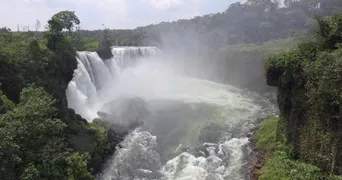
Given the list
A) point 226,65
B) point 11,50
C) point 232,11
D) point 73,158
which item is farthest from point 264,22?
point 73,158

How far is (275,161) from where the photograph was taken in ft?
78.4

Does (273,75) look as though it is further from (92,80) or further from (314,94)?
(92,80)

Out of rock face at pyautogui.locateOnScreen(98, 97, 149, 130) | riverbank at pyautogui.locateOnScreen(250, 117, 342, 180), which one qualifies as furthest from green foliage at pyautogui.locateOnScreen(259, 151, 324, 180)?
rock face at pyautogui.locateOnScreen(98, 97, 149, 130)

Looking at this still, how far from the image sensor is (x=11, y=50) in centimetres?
2878

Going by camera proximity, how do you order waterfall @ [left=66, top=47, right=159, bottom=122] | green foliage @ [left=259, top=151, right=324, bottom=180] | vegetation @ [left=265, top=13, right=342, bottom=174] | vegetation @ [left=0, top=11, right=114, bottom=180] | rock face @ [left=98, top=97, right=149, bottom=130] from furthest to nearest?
waterfall @ [left=66, top=47, right=159, bottom=122], rock face @ [left=98, top=97, right=149, bottom=130], green foliage @ [left=259, top=151, right=324, bottom=180], vegetation @ [left=265, top=13, right=342, bottom=174], vegetation @ [left=0, top=11, right=114, bottom=180]

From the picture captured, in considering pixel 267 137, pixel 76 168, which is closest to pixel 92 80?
pixel 267 137

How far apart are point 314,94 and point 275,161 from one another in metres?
6.25

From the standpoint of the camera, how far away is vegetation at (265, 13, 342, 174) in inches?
762

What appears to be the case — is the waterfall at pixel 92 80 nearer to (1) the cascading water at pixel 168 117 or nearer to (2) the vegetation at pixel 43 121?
(1) the cascading water at pixel 168 117

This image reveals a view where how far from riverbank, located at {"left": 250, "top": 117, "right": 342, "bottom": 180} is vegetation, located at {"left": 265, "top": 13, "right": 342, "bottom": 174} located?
2.06 ft

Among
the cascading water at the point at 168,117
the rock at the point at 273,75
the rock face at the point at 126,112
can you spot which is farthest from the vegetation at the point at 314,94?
the rock face at the point at 126,112

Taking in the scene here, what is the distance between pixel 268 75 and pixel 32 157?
72.7ft

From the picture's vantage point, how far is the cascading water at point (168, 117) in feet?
92.3

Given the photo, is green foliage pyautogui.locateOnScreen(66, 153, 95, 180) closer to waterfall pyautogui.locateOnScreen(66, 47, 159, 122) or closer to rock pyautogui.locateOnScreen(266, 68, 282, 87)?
rock pyautogui.locateOnScreen(266, 68, 282, 87)
